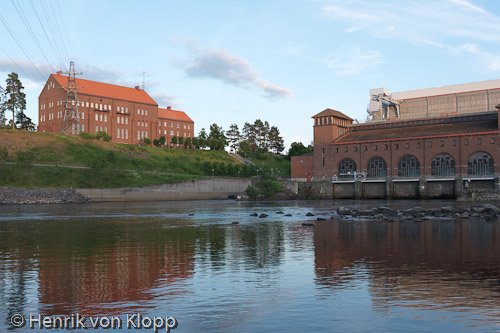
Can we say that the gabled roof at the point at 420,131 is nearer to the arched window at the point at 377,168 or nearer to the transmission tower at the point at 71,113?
the arched window at the point at 377,168

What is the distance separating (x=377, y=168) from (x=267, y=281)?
81.0 metres

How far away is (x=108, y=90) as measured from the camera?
125m

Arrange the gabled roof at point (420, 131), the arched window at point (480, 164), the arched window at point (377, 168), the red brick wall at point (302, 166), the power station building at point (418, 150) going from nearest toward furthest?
the arched window at point (480, 164) → the power station building at point (418, 150) → the gabled roof at point (420, 131) → the arched window at point (377, 168) → the red brick wall at point (302, 166)

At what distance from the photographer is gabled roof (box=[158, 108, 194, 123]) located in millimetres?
142250

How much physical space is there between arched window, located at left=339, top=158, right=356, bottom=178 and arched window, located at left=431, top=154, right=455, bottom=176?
16.2 metres

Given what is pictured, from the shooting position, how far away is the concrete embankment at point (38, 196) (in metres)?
69.8

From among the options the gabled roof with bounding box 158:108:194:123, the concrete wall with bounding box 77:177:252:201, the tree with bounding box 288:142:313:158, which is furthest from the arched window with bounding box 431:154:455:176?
the gabled roof with bounding box 158:108:194:123

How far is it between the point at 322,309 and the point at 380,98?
111 meters

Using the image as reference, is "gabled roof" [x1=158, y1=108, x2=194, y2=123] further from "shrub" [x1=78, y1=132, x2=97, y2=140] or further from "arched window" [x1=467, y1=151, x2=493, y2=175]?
"arched window" [x1=467, y1=151, x2=493, y2=175]

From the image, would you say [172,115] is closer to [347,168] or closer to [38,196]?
[347,168]

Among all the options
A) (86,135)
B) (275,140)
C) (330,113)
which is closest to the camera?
(330,113)

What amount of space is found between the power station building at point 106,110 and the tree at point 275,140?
42440 mm

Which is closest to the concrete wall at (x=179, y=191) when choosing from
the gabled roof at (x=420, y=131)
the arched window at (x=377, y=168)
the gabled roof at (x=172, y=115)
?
the gabled roof at (x=420, y=131)

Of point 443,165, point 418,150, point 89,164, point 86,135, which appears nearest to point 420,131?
point 418,150
